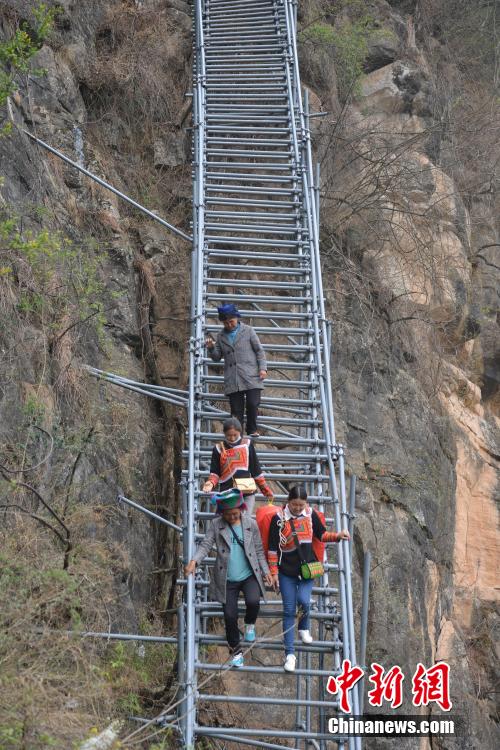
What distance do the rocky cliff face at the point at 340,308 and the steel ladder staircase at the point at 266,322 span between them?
0.59 meters

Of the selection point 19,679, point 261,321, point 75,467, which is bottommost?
point 19,679

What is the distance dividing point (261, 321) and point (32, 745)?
19.2 feet

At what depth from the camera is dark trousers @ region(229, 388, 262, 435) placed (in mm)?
7875

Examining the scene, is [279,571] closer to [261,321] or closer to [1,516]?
[1,516]

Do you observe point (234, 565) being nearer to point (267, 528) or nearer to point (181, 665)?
point (267, 528)

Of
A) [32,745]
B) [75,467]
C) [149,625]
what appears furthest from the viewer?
[149,625]

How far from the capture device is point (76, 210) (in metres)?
9.16

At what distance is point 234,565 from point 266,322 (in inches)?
158

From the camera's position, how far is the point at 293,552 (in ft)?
21.1

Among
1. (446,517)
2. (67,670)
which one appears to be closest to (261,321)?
(446,517)

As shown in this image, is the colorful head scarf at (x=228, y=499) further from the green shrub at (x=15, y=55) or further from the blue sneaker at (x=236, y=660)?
the green shrub at (x=15, y=55)

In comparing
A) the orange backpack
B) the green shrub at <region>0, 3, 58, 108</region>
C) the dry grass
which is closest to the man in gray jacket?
the orange backpack

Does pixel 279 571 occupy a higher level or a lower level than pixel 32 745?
higher

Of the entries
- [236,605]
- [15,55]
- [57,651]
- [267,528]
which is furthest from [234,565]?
[15,55]
